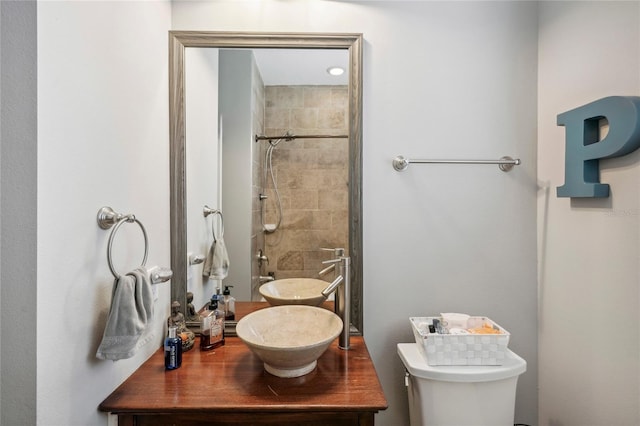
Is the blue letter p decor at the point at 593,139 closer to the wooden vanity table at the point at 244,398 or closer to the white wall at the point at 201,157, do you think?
the wooden vanity table at the point at 244,398

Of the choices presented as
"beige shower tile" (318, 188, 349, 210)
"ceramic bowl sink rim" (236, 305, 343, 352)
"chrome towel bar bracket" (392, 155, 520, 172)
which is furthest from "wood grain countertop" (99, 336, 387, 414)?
"chrome towel bar bracket" (392, 155, 520, 172)

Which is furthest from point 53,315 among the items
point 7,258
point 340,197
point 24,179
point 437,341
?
point 437,341

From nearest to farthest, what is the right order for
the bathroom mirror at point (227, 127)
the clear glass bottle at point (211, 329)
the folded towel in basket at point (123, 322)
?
the folded towel in basket at point (123, 322) < the clear glass bottle at point (211, 329) < the bathroom mirror at point (227, 127)

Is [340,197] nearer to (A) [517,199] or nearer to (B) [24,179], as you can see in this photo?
(A) [517,199]

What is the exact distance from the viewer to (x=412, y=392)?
1.31 metres

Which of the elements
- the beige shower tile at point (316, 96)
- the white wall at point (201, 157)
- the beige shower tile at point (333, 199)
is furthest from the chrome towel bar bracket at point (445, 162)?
the white wall at point (201, 157)

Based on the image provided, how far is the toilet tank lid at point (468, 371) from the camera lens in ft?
3.87

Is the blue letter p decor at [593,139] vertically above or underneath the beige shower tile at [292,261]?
above

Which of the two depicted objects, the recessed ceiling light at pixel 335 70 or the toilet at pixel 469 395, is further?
the recessed ceiling light at pixel 335 70

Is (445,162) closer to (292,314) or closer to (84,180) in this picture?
(292,314)

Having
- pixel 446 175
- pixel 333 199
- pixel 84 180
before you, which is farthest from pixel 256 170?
pixel 446 175

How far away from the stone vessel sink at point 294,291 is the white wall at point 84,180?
50cm

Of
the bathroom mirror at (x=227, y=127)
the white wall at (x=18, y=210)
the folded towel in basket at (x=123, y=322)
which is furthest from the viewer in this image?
the bathroom mirror at (x=227, y=127)

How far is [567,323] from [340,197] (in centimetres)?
107
